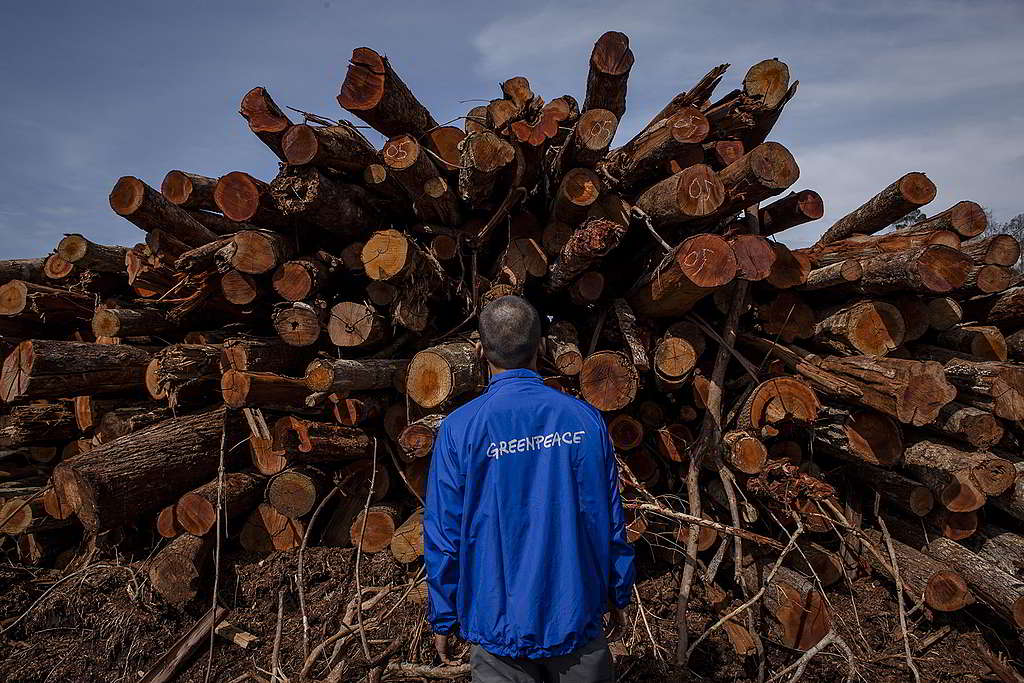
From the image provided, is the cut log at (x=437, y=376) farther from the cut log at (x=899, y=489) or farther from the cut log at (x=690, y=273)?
the cut log at (x=899, y=489)

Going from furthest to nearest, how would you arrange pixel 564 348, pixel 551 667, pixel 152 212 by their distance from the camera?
pixel 152 212
pixel 564 348
pixel 551 667

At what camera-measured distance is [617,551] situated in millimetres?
2094

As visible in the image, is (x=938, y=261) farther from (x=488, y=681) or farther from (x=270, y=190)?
(x=270, y=190)

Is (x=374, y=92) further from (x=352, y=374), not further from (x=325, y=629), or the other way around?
(x=325, y=629)

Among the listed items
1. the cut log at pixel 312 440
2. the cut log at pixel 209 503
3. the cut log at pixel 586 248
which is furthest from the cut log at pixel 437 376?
the cut log at pixel 209 503

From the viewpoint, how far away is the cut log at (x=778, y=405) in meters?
3.64

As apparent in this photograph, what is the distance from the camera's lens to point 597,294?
399 centimetres

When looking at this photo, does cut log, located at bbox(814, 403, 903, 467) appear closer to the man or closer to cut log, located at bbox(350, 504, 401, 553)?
the man

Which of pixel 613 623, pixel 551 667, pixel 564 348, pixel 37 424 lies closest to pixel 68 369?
pixel 37 424

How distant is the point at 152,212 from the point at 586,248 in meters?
3.48

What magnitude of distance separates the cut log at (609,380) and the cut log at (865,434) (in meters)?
1.36

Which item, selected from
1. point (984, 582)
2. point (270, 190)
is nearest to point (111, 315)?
point (270, 190)

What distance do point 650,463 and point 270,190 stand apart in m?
3.49

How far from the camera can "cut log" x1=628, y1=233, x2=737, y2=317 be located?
3.36 m
